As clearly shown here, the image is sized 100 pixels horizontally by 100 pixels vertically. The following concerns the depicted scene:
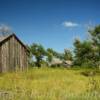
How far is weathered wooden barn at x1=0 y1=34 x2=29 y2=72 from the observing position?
124ft

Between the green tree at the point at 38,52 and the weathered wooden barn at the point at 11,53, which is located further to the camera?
the green tree at the point at 38,52

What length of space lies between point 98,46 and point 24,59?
1321 cm

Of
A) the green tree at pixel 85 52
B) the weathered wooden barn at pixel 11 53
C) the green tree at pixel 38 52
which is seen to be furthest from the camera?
the green tree at pixel 38 52

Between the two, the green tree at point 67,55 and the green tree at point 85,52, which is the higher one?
the green tree at point 67,55

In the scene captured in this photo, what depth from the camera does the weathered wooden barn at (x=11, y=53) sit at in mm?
37688

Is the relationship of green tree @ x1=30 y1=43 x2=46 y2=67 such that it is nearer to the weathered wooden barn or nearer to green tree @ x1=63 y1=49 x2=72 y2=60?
green tree @ x1=63 y1=49 x2=72 y2=60

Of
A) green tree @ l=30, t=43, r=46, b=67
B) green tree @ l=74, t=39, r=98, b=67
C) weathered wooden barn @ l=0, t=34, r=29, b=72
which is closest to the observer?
weathered wooden barn @ l=0, t=34, r=29, b=72

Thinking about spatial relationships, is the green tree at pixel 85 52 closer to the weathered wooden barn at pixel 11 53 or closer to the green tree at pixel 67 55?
the weathered wooden barn at pixel 11 53

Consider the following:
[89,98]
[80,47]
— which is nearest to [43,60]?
[80,47]

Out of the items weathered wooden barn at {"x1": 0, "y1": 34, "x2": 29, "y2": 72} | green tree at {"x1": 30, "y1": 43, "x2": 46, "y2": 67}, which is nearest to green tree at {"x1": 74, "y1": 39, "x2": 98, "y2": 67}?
weathered wooden barn at {"x1": 0, "y1": 34, "x2": 29, "y2": 72}

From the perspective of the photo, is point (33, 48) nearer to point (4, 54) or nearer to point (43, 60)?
point (43, 60)

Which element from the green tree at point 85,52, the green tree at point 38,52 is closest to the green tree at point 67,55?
the green tree at point 38,52

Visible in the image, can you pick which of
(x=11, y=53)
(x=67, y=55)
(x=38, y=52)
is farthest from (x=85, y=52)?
(x=67, y=55)

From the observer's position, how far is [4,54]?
37.9m
